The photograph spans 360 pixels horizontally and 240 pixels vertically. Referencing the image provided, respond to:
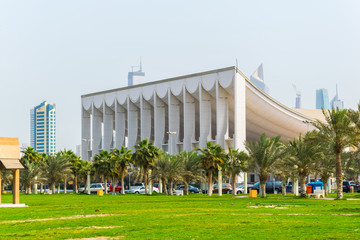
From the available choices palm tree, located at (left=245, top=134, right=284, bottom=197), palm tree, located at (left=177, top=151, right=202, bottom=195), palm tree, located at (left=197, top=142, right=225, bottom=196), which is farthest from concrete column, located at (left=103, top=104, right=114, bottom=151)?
palm tree, located at (left=245, top=134, right=284, bottom=197)

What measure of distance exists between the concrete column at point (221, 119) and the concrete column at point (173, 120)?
980 centimetres

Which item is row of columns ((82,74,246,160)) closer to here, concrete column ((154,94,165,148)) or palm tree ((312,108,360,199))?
concrete column ((154,94,165,148))

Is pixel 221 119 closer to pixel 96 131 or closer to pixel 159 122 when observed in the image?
pixel 159 122

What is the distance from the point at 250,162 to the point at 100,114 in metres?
68.7

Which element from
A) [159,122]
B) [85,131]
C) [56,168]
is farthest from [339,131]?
[85,131]

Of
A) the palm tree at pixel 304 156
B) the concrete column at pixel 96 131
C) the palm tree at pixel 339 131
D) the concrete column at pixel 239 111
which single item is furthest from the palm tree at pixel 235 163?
the concrete column at pixel 96 131

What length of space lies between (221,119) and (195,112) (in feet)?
48.0

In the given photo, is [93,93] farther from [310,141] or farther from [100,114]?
[310,141]

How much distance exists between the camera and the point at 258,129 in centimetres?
9725

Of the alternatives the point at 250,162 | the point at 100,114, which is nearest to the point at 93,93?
the point at 100,114

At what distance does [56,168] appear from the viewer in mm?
74875

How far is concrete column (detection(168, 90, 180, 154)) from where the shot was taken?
95.1 meters

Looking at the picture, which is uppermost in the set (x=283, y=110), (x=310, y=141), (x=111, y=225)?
(x=283, y=110)

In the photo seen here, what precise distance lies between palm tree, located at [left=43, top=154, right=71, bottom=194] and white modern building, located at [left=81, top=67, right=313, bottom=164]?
539 inches
